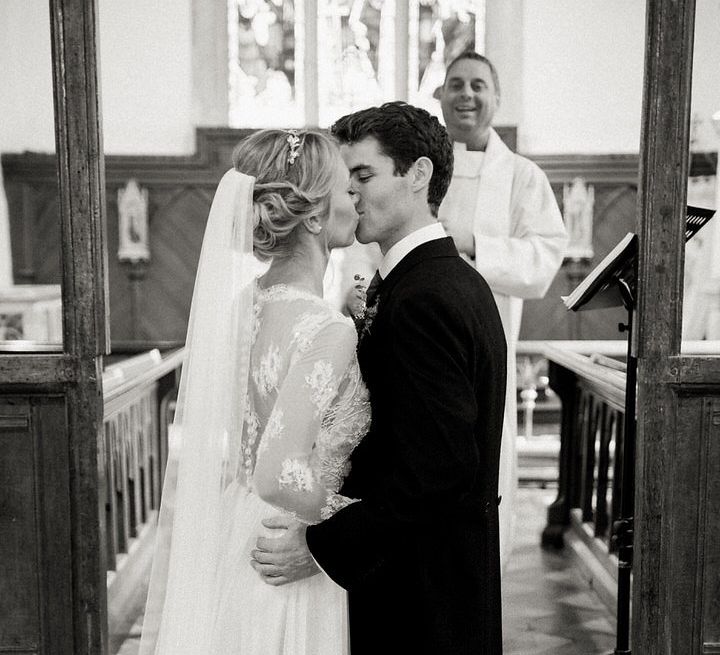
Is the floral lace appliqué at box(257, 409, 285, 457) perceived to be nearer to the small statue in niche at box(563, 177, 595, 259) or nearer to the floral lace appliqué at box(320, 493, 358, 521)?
the floral lace appliqué at box(320, 493, 358, 521)

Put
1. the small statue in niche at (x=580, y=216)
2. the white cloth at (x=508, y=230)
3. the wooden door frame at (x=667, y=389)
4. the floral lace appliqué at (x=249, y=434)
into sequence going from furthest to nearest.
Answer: the small statue in niche at (x=580, y=216)
the white cloth at (x=508, y=230)
the wooden door frame at (x=667, y=389)
the floral lace appliqué at (x=249, y=434)

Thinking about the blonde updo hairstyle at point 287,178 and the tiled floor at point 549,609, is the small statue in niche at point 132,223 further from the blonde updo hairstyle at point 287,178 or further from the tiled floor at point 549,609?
the blonde updo hairstyle at point 287,178

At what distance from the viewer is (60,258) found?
8.81 ft

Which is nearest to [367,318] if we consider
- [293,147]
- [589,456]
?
[293,147]

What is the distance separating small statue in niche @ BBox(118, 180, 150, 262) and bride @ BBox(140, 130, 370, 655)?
6.61m

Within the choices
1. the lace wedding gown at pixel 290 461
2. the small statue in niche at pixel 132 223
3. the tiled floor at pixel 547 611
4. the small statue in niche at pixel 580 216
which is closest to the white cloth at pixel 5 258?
the lace wedding gown at pixel 290 461

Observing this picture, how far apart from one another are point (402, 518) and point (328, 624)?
40 centimetres

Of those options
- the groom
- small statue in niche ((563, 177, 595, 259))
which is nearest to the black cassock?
the groom

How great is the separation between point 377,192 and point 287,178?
0.30 metres

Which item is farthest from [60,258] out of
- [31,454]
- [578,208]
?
[578,208]

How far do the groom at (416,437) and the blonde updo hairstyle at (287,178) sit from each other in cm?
24

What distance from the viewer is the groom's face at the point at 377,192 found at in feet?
6.82

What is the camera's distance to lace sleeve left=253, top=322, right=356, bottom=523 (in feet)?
5.75

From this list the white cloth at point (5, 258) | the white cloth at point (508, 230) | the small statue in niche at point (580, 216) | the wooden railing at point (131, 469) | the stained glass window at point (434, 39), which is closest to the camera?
the white cloth at point (5, 258)
